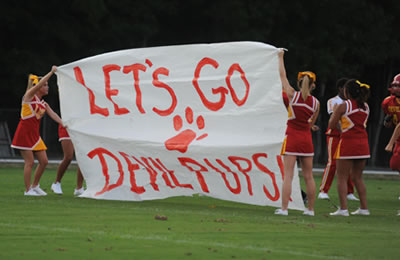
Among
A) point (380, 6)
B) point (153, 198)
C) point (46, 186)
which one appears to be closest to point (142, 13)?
point (380, 6)

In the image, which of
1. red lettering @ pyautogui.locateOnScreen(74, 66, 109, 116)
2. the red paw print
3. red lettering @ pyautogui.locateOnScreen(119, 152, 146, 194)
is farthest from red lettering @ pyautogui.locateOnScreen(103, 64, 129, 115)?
the red paw print

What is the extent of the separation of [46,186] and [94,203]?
17.0 feet

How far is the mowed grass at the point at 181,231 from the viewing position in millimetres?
8414

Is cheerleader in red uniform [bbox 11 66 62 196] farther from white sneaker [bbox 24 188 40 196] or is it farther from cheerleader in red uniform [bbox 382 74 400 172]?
cheerleader in red uniform [bbox 382 74 400 172]

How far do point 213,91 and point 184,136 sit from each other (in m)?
0.80

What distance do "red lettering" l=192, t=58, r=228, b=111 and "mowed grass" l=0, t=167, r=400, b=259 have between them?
1.51m

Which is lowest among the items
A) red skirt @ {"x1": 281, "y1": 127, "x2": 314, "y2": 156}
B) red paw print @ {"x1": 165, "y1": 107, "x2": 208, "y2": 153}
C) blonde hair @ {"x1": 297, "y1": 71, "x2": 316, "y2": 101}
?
red paw print @ {"x1": 165, "y1": 107, "x2": 208, "y2": 153}

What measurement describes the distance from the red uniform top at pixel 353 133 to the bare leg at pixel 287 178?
856 mm

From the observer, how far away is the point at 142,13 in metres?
35.6

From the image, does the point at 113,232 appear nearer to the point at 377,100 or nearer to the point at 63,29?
the point at 63,29

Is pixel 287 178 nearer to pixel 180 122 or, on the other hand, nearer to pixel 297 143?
pixel 297 143

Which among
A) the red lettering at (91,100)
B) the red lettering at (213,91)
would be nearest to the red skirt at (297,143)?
the red lettering at (213,91)

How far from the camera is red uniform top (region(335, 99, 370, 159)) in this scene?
1245cm

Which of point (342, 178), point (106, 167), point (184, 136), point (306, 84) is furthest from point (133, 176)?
point (306, 84)
